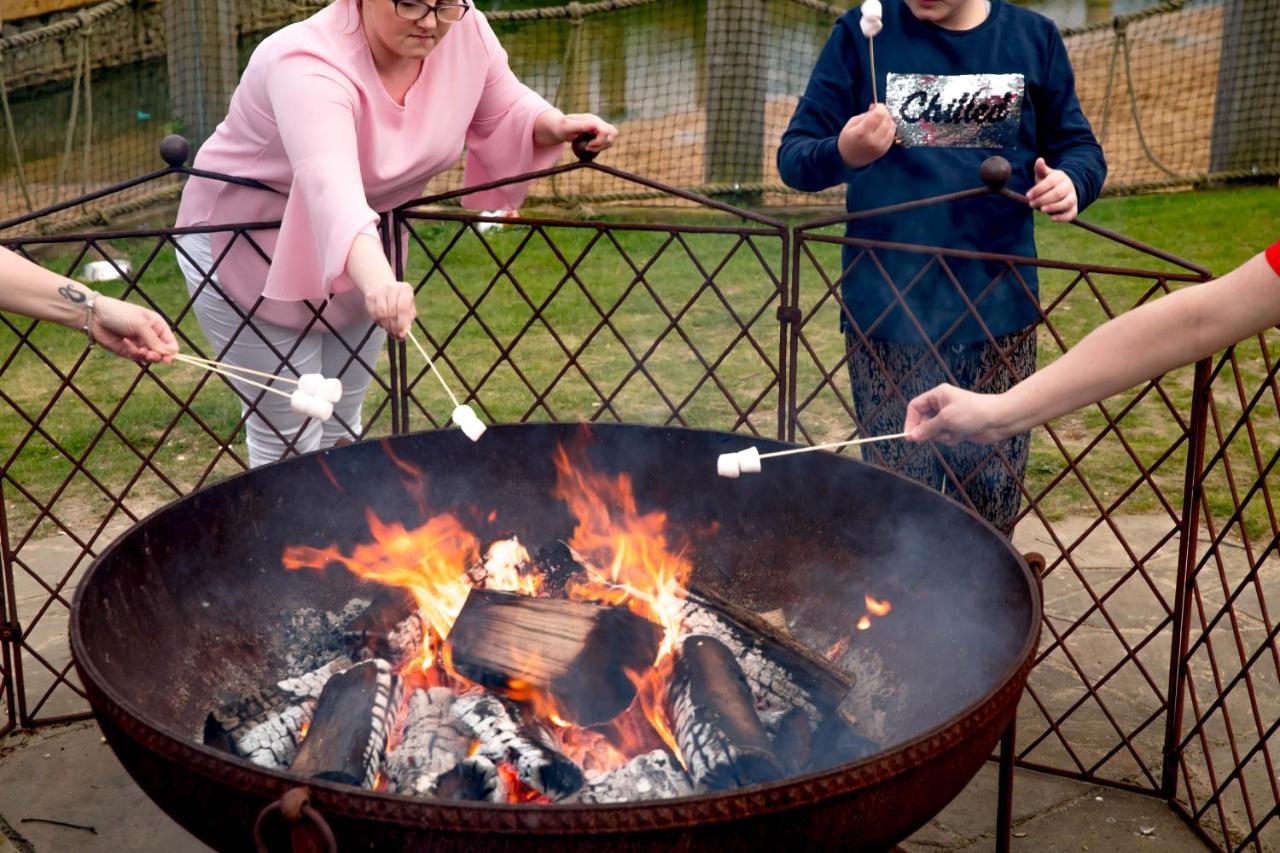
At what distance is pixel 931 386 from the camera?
3.07 metres

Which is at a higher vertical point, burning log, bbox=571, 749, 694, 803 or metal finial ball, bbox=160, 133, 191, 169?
metal finial ball, bbox=160, 133, 191, 169

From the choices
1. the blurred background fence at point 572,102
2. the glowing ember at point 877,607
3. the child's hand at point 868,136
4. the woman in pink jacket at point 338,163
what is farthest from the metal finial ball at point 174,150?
the blurred background fence at point 572,102

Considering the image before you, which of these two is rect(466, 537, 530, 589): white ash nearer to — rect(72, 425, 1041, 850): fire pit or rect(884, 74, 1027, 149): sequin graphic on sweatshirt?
rect(72, 425, 1041, 850): fire pit

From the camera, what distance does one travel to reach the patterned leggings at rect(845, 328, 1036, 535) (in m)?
2.93

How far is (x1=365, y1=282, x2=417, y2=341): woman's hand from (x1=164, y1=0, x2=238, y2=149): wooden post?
5.71 m

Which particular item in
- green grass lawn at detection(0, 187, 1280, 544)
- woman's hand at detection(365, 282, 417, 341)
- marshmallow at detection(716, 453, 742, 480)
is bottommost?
green grass lawn at detection(0, 187, 1280, 544)

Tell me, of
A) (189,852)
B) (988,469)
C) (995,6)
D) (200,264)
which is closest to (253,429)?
(200,264)

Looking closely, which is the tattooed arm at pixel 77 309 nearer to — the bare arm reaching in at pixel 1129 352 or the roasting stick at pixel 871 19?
the bare arm reaching in at pixel 1129 352

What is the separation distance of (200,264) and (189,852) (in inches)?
53.6

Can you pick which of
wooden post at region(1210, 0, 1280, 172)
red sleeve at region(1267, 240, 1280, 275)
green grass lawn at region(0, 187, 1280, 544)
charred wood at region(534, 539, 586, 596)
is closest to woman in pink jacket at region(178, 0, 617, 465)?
green grass lawn at region(0, 187, 1280, 544)

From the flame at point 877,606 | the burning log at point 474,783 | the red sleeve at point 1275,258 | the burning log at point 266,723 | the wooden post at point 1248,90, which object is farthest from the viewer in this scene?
the wooden post at point 1248,90

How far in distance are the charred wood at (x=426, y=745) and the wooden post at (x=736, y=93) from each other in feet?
19.7

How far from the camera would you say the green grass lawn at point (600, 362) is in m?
4.34

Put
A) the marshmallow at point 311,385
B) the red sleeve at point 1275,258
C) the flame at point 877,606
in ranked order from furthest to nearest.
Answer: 1. the flame at point 877,606
2. the marshmallow at point 311,385
3. the red sleeve at point 1275,258
